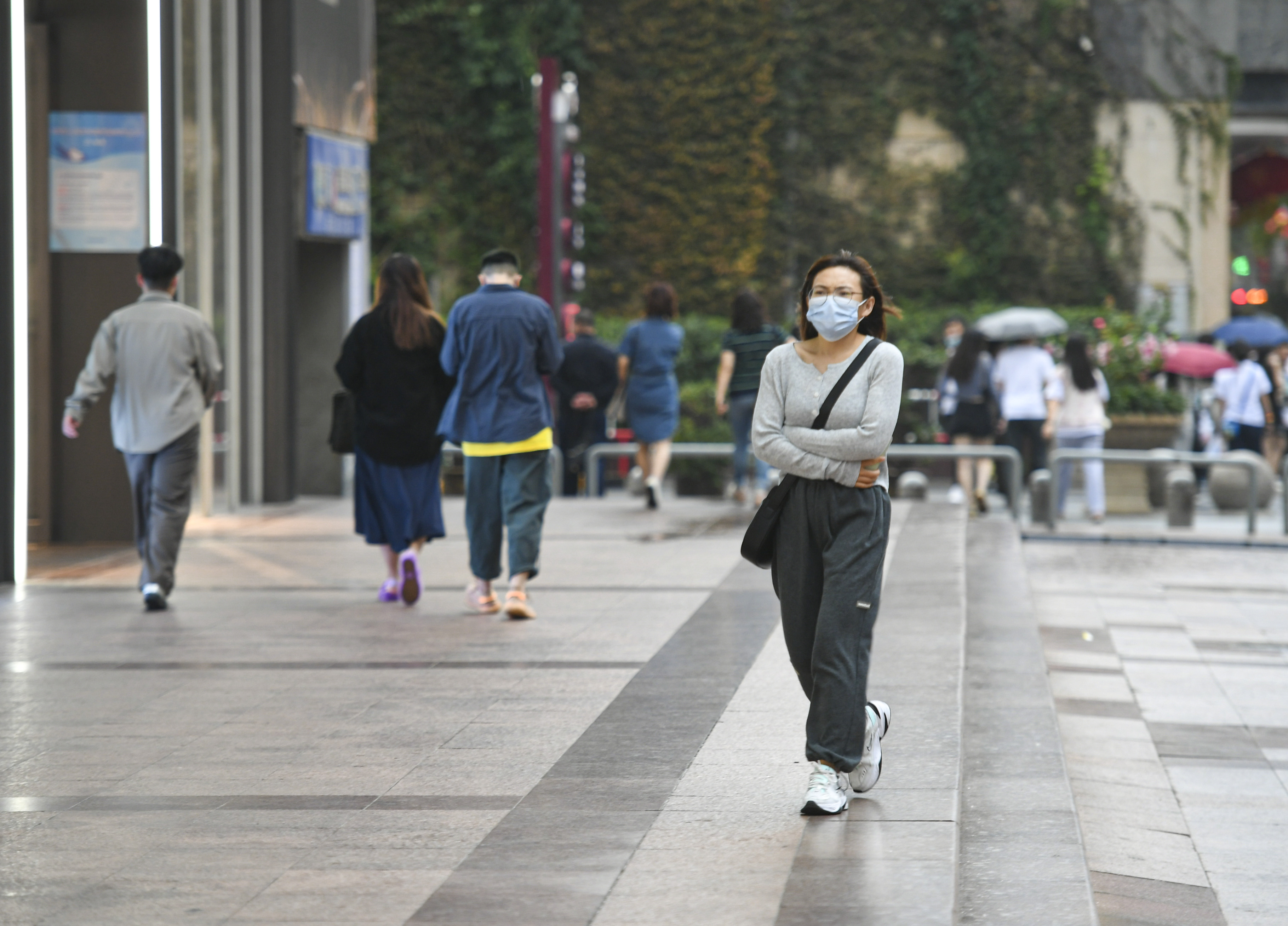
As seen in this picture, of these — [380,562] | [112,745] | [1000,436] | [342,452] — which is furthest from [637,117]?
[112,745]

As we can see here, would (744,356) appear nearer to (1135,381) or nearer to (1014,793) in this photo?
(1135,381)

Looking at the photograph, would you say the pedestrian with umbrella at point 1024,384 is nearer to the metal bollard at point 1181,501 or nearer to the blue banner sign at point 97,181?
the metal bollard at point 1181,501

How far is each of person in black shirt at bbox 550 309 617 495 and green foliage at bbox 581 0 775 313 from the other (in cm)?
863

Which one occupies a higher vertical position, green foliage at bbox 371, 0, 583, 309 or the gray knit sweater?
green foliage at bbox 371, 0, 583, 309

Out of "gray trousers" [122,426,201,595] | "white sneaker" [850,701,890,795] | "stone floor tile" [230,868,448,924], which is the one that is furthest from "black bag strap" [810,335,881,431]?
"gray trousers" [122,426,201,595]

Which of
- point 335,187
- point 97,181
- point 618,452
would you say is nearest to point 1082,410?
point 618,452

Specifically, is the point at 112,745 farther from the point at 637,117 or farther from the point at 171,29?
the point at 637,117

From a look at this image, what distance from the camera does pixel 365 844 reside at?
13.1ft

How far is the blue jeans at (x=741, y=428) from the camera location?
40.0 feet

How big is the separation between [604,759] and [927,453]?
817 cm

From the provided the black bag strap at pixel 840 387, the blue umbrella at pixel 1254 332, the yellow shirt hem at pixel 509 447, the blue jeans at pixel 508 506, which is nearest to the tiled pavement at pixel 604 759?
the blue jeans at pixel 508 506

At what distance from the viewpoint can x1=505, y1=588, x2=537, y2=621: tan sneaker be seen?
7.58 meters

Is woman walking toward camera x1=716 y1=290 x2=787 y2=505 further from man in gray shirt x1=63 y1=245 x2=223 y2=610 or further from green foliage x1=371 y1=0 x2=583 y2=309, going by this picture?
green foliage x1=371 y1=0 x2=583 y2=309

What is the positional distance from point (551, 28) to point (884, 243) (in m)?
5.87
